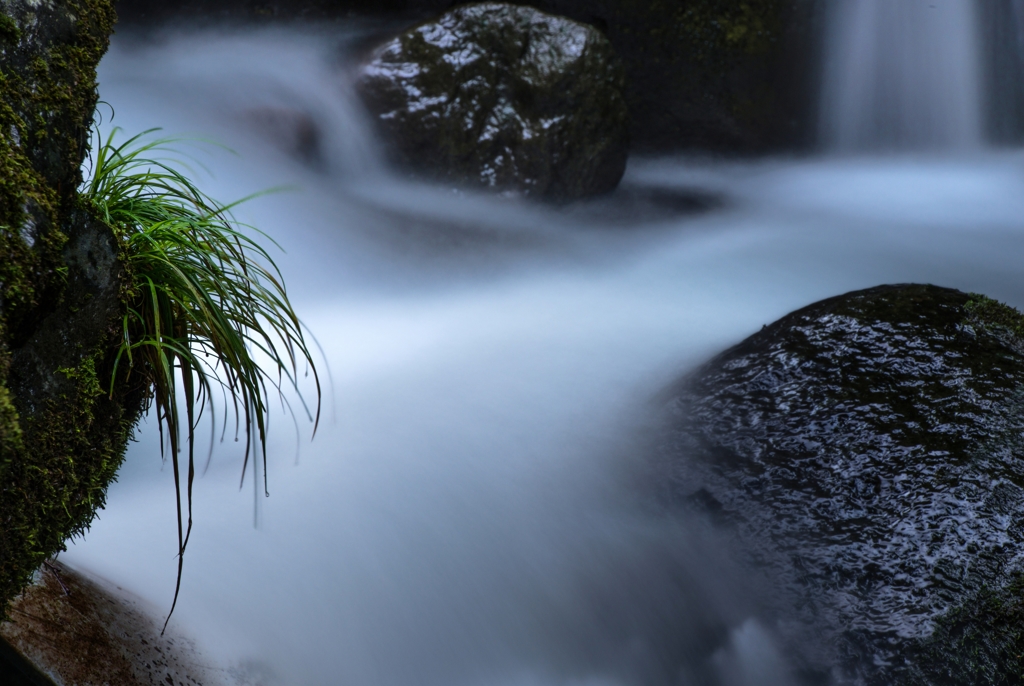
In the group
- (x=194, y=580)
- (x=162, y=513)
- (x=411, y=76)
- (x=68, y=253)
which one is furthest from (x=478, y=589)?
(x=411, y=76)

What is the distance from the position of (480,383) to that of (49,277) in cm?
248

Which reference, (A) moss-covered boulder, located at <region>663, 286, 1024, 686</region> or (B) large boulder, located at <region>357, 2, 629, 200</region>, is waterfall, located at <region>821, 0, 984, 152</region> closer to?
(B) large boulder, located at <region>357, 2, 629, 200</region>

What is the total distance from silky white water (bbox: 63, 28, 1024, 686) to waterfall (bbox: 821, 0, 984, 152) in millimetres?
288

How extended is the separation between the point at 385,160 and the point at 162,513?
3.54 meters

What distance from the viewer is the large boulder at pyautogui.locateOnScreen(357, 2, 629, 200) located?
218 inches

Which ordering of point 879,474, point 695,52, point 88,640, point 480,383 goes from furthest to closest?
1. point 695,52
2. point 480,383
3. point 879,474
4. point 88,640

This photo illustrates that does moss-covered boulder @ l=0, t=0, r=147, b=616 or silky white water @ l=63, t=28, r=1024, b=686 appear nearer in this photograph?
moss-covered boulder @ l=0, t=0, r=147, b=616

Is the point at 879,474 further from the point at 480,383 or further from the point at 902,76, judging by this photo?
the point at 902,76

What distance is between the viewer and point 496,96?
18.4ft

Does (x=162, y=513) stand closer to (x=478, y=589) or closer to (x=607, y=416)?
(x=478, y=589)

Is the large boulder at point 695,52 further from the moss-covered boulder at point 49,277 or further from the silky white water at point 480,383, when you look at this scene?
the moss-covered boulder at point 49,277

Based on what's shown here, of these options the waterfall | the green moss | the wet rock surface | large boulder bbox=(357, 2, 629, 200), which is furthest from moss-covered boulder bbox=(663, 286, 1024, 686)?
the waterfall

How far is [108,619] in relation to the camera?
6.22 feet

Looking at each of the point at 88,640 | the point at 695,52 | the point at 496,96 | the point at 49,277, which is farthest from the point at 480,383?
the point at 695,52
